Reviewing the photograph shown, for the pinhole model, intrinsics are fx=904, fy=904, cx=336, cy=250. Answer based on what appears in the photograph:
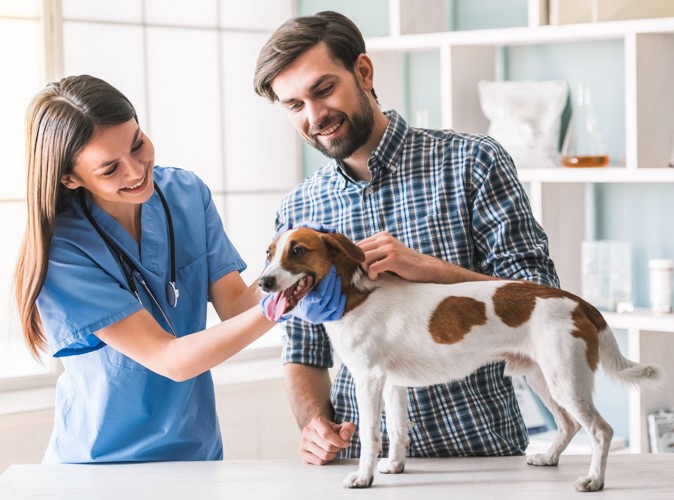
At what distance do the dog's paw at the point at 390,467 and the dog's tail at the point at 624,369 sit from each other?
384 mm

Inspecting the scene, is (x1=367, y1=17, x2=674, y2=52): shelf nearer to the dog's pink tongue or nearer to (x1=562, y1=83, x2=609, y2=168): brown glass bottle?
(x1=562, y1=83, x2=609, y2=168): brown glass bottle

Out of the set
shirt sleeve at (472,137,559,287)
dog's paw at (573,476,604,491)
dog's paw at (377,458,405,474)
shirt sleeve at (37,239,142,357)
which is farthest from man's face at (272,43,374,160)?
dog's paw at (573,476,604,491)

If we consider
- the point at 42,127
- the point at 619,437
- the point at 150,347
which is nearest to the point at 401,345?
the point at 150,347

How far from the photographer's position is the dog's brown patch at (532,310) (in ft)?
4.49

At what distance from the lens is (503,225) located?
1.66m

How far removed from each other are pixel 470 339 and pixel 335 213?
0.50 meters

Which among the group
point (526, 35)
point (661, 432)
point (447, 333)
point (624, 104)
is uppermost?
point (526, 35)

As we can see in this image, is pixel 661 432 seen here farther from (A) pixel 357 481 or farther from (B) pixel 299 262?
(B) pixel 299 262

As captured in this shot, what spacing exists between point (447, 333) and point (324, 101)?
0.52m

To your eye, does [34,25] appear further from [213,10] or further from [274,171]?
[274,171]

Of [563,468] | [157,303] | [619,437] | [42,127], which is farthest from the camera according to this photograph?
[619,437]

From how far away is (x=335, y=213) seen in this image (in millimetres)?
1802

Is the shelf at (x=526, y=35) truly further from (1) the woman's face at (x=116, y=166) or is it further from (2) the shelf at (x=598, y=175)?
(1) the woman's face at (x=116, y=166)

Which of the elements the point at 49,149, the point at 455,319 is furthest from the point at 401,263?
the point at 49,149
